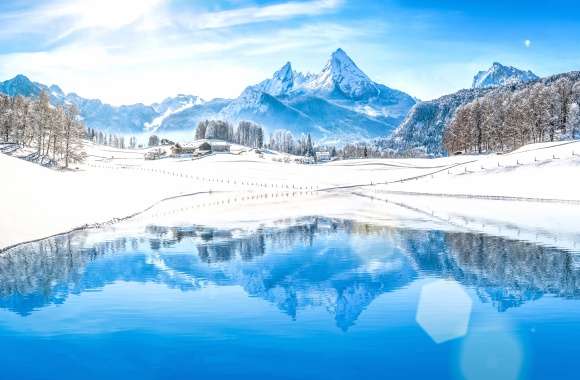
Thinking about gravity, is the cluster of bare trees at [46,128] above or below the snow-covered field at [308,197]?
above

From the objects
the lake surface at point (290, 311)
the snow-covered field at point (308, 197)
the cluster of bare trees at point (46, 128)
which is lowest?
the lake surface at point (290, 311)

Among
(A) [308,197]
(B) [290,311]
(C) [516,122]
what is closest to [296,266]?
(B) [290,311]

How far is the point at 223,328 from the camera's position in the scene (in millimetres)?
21016

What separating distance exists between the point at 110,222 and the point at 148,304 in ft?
98.8

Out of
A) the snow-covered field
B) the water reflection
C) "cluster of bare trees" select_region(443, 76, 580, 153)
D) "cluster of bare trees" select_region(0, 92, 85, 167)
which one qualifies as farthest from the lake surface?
"cluster of bare trees" select_region(443, 76, 580, 153)

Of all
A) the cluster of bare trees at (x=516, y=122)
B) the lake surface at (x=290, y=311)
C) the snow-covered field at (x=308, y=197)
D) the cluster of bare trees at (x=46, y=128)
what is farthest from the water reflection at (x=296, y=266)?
the cluster of bare trees at (x=516, y=122)

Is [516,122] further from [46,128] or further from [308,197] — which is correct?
[46,128]

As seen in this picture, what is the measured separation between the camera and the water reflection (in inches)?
1024

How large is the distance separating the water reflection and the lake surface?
14 cm

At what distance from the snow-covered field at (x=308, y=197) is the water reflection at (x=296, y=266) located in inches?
254

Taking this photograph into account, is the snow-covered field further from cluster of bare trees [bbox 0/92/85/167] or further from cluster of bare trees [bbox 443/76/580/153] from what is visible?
cluster of bare trees [bbox 443/76/580/153]

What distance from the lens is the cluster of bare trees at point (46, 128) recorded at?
11425cm

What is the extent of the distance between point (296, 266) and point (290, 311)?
9.46 meters

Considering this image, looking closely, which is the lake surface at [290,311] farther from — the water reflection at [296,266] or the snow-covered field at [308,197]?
the snow-covered field at [308,197]
